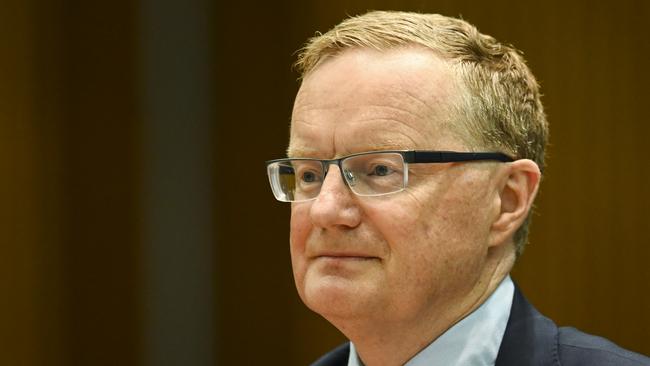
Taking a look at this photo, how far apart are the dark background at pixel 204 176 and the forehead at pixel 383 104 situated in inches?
45.9

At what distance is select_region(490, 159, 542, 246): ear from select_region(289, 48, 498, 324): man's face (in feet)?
0.12

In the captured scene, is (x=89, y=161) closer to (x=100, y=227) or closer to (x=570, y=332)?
(x=100, y=227)

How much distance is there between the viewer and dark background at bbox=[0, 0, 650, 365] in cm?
291

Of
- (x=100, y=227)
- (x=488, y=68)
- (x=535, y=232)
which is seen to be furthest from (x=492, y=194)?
(x=100, y=227)

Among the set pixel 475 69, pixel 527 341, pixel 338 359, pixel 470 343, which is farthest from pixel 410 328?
pixel 475 69

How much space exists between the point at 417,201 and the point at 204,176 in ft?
6.14

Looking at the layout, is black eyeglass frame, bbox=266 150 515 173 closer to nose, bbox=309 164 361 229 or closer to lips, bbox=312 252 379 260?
nose, bbox=309 164 361 229

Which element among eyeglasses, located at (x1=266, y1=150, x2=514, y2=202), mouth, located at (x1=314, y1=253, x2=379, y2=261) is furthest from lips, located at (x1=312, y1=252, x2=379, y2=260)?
eyeglasses, located at (x1=266, y1=150, x2=514, y2=202)

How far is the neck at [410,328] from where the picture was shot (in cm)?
189

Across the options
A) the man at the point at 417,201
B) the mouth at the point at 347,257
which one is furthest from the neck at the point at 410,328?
the mouth at the point at 347,257

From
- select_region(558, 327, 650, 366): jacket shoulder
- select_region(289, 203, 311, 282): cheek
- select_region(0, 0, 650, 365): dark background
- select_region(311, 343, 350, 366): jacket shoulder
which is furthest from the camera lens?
select_region(0, 0, 650, 365): dark background

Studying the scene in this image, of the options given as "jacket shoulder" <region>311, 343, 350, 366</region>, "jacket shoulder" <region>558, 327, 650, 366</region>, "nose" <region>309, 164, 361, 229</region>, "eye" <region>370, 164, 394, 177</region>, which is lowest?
"jacket shoulder" <region>311, 343, 350, 366</region>

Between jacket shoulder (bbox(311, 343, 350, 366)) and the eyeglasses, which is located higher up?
the eyeglasses

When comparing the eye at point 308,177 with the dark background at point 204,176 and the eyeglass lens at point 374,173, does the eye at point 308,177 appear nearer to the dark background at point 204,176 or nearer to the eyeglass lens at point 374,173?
the eyeglass lens at point 374,173
